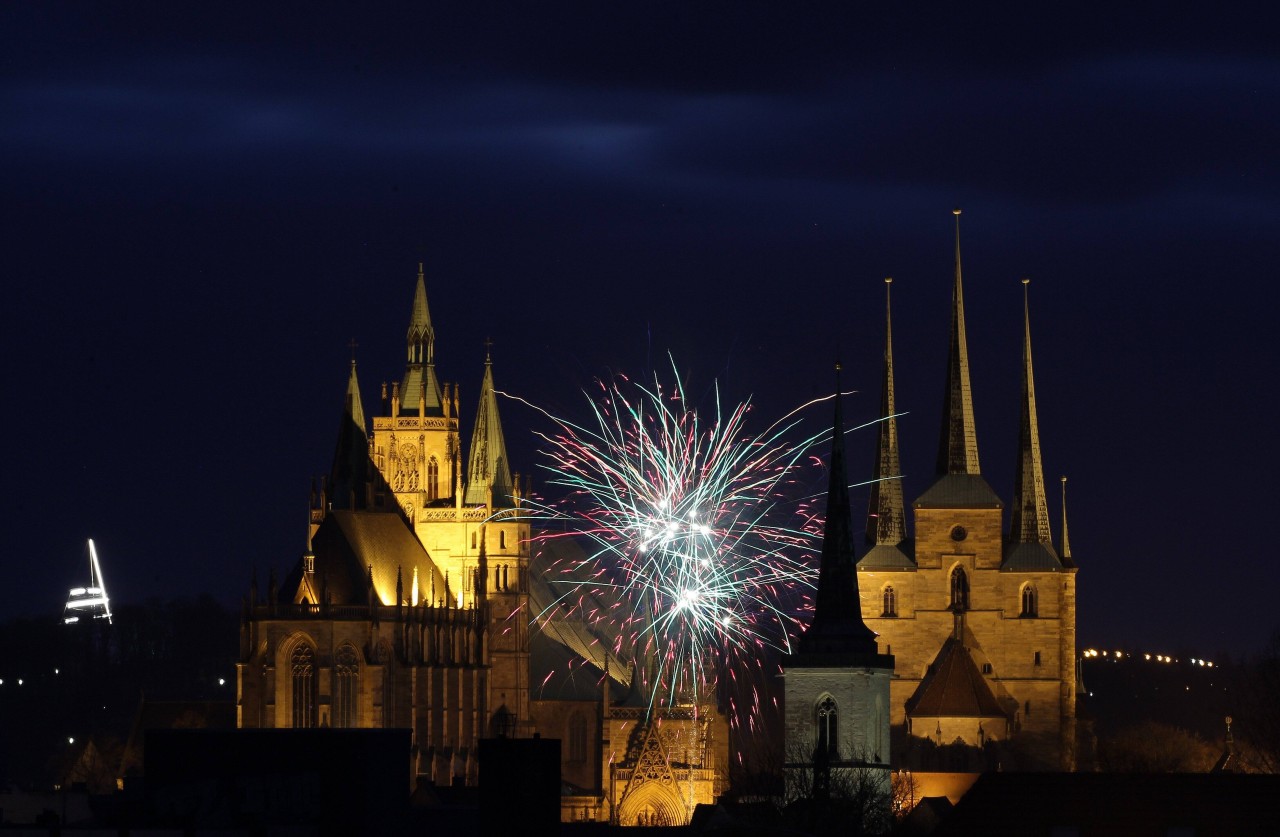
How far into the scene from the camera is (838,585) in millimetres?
123312

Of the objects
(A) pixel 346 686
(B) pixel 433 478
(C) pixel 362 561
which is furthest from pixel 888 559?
(A) pixel 346 686

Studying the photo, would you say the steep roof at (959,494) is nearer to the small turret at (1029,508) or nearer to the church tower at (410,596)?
the small turret at (1029,508)

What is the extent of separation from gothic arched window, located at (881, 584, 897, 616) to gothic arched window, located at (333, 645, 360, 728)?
73.8ft

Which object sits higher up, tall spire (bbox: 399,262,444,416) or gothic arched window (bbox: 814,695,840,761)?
tall spire (bbox: 399,262,444,416)

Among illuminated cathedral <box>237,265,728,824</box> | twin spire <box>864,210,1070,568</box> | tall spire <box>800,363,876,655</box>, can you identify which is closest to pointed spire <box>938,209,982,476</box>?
twin spire <box>864,210,1070,568</box>

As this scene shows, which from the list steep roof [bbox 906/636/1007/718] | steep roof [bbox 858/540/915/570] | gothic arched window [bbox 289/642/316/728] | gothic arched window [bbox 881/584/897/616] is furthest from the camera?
steep roof [bbox 858/540/915/570]

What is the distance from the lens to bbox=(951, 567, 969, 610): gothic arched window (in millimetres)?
159625

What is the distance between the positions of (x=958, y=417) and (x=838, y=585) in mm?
38618

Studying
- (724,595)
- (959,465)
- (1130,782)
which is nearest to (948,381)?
(959,465)

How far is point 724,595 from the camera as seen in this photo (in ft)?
398

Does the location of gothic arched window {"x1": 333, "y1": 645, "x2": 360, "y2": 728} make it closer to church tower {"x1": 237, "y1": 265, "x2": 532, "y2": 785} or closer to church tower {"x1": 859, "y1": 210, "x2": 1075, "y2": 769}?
church tower {"x1": 237, "y1": 265, "x2": 532, "y2": 785}

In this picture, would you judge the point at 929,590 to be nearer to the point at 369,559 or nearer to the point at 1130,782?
the point at 369,559

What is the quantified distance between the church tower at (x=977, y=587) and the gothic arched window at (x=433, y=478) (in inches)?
844

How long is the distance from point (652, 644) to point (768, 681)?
23.7 metres
